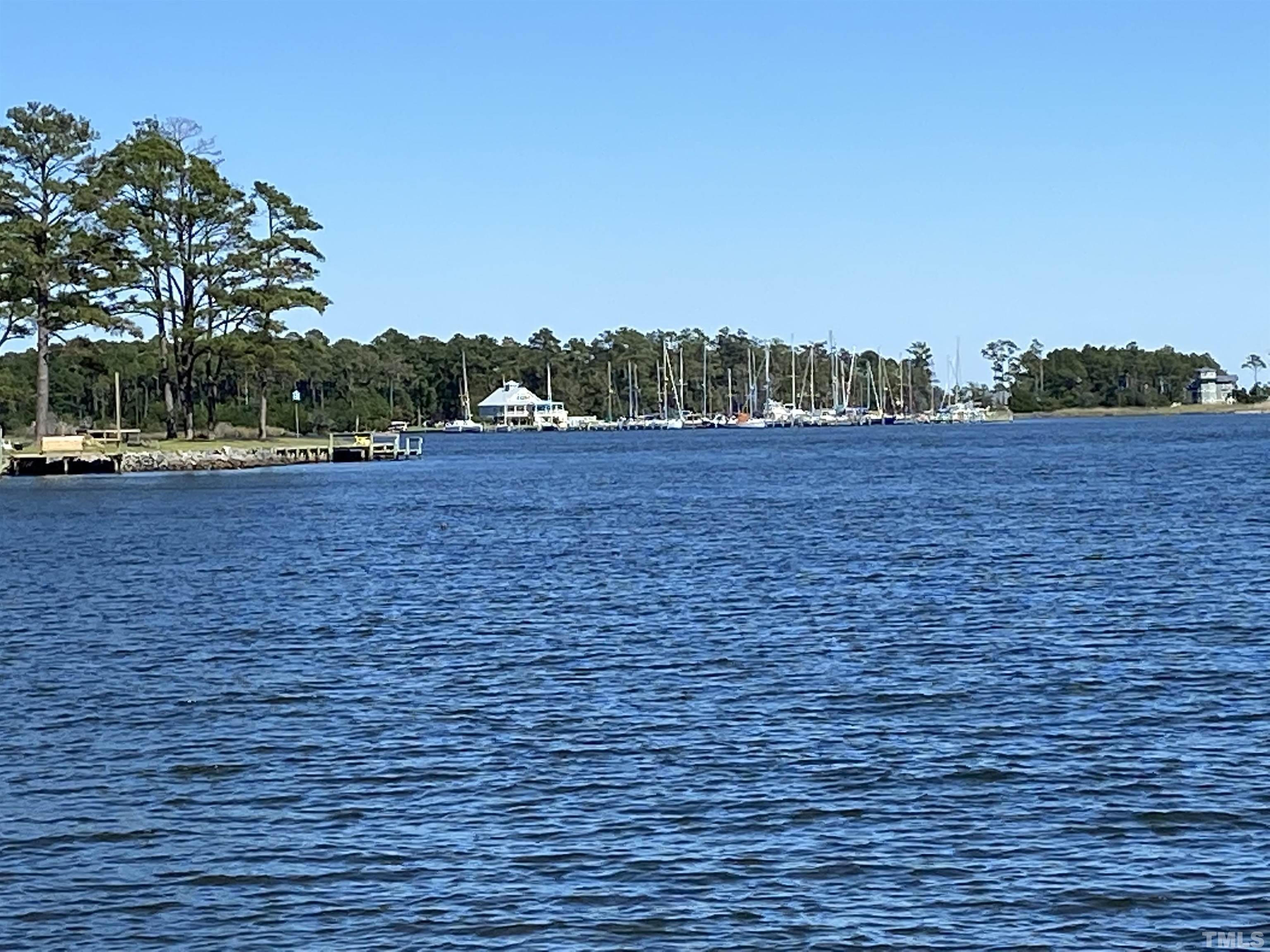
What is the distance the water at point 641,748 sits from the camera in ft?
44.1

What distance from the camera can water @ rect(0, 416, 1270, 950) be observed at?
1345 centimetres

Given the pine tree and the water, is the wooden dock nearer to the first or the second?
the pine tree

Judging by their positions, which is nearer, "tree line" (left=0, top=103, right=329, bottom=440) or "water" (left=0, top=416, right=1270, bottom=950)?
"water" (left=0, top=416, right=1270, bottom=950)

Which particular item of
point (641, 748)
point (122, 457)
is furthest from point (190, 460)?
point (641, 748)

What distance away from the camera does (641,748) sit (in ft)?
61.8

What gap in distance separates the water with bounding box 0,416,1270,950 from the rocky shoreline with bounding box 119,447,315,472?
147 ft

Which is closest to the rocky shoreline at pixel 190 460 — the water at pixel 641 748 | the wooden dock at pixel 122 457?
the wooden dock at pixel 122 457

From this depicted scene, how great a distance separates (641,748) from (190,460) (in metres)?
72.7

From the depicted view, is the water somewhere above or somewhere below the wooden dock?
below

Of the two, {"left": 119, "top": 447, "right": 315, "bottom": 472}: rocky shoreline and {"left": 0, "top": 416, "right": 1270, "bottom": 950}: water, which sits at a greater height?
{"left": 119, "top": 447, "right": 315, "bottom": 472}: rocky shoreline

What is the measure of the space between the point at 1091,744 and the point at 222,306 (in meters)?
81.4

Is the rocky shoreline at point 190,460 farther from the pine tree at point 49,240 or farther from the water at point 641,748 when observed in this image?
the water at point 641,748

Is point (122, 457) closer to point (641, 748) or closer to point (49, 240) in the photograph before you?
point (49, 240)

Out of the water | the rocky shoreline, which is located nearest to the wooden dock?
the rocky shoreline
